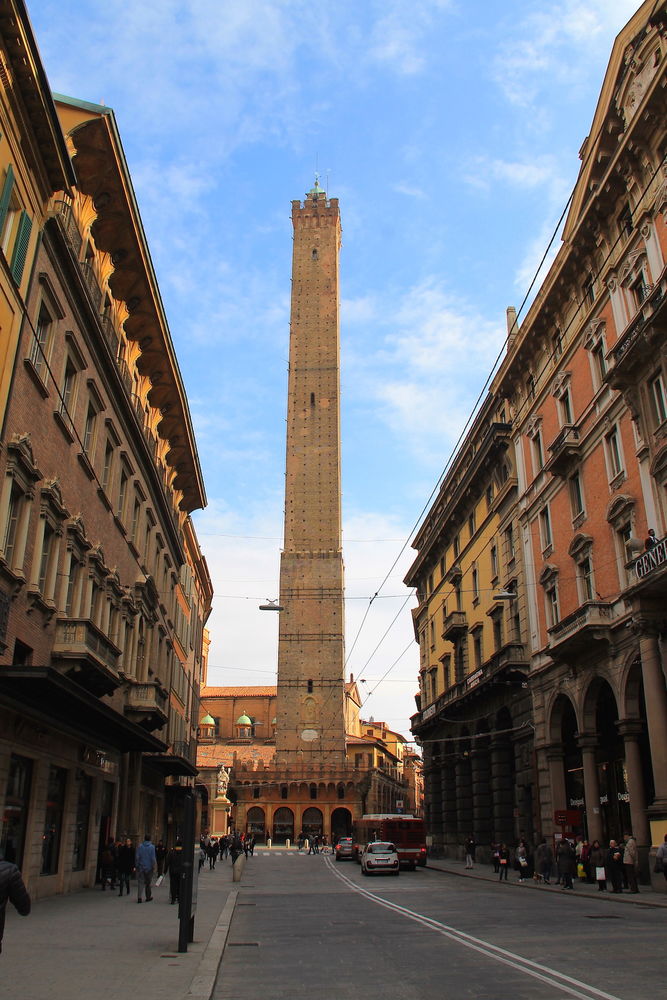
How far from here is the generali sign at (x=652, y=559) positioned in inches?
807

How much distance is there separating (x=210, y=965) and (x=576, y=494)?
2212 centimetres

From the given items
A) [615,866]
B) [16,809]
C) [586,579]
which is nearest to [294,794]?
[586,579]

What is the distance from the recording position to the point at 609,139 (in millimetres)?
25781

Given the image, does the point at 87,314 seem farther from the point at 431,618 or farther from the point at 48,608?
the point at 431,618

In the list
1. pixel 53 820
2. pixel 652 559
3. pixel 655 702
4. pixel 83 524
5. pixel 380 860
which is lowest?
pixel 380 860

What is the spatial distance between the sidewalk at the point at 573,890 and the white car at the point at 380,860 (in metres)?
2.52

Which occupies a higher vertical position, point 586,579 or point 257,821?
point 586,579

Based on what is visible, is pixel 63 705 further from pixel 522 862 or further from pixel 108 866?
pixel 522 862

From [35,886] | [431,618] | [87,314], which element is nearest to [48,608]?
[35,886]

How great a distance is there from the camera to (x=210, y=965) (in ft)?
34.0

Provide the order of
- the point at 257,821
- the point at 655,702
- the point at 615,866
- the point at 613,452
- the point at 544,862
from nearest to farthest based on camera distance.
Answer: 1. the point at 615,866
2. the point at 655,702
3. the point at 613,452
4. the point at 544,862
5. the point at 257,821

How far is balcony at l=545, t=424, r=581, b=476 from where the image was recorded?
1124 inches

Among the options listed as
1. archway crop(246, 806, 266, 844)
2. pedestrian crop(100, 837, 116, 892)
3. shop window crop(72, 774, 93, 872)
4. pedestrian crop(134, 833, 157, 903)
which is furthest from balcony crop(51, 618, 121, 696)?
archway crop(246, 806, 266, 844)

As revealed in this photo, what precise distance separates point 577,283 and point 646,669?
13.6m
